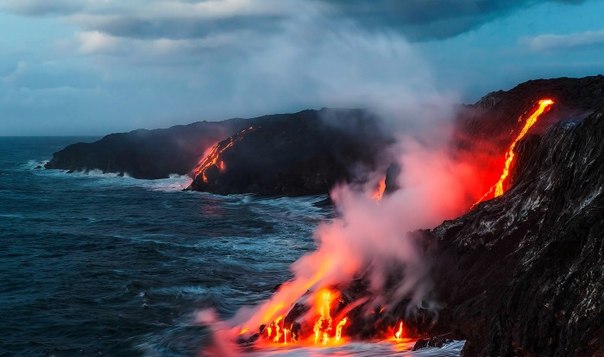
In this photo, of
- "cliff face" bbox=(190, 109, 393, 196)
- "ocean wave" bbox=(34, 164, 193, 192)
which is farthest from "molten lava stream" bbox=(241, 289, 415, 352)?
"ocean wave" bbox=(34, 164, 193, 192)

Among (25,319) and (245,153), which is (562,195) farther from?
(245,153)

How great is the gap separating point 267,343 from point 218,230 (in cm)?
3103

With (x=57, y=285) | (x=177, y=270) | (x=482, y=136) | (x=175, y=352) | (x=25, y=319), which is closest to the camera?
(x=175, y=352)

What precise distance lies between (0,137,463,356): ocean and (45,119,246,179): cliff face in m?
35.1

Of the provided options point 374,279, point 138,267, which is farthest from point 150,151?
point 374,279

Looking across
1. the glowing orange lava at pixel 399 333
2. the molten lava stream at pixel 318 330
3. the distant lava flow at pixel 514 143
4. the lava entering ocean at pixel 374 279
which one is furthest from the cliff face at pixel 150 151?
the glowing orange lava at pixel 399 333

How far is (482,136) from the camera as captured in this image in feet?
105

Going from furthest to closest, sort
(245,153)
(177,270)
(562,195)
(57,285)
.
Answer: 1. (245,153)
2. (177,270)
3. (57,285)
4. (562,195)

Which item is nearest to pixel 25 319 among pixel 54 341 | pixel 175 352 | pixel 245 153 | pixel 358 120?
pixel 54 341

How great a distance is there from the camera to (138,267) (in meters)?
38.4

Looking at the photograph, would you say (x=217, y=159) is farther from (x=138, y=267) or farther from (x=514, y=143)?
(x=514, y=143)

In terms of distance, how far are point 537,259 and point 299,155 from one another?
6981 centimetres

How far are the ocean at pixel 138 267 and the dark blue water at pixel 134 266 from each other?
0.09m

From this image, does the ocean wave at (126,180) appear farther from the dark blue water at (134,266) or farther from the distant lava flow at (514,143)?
the distant lava flow at (514,143)
